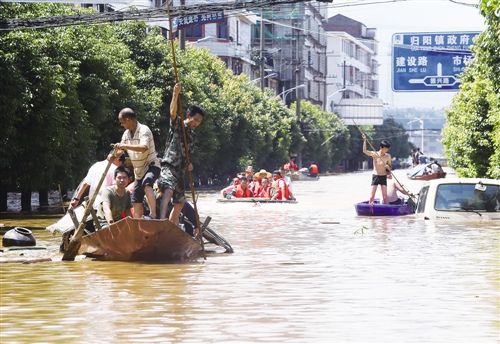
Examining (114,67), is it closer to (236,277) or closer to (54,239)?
(54,239)

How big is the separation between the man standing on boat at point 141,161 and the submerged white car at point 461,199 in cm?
1046

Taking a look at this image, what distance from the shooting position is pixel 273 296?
1216 centimetres

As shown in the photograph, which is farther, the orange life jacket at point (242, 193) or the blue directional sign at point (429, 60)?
the blue directional sign at point (429, 60)

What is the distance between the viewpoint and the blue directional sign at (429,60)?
56219 millimetres

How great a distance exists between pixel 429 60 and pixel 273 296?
46.4m

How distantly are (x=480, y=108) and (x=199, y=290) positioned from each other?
41.0m

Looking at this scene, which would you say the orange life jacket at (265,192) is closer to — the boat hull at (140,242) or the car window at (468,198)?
the car window at (468,198)

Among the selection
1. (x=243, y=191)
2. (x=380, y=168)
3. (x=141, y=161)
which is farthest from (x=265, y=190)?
(x=141, y=161)

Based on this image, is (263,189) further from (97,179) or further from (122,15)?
(97,179)

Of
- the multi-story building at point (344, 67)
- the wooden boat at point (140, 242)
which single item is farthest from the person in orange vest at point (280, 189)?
the multi-story building at point (344, 67)

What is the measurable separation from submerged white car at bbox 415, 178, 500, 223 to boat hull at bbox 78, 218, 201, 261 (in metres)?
10.2

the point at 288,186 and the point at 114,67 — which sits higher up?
the point at 114,67

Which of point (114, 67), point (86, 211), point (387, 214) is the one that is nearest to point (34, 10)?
point (114, 67)

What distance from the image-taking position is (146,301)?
38.7ft
